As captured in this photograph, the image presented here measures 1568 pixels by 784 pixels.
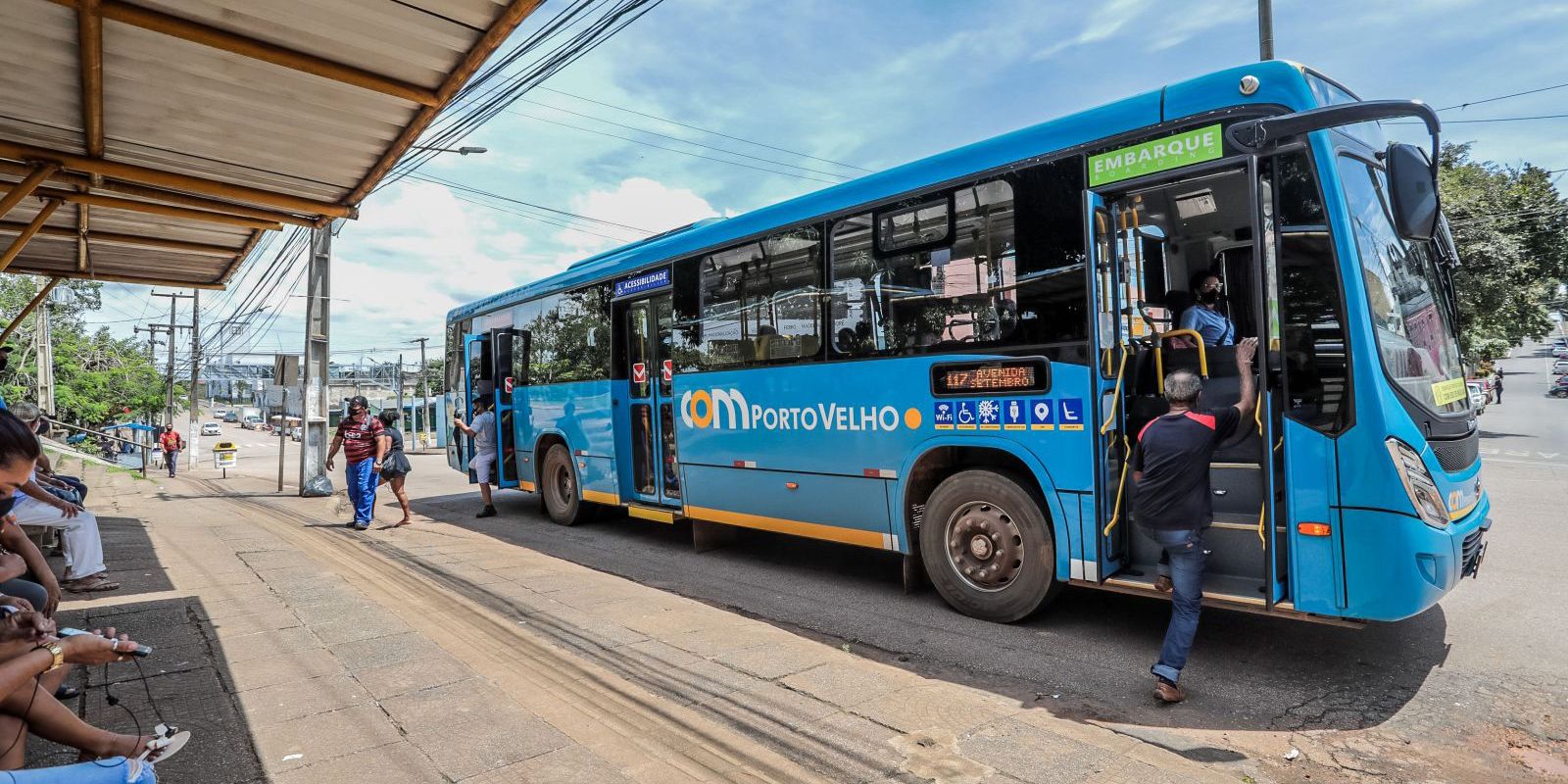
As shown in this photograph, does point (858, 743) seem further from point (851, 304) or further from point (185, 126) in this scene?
point (185, 126)

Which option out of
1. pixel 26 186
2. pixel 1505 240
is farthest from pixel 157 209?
pixel 1505 240

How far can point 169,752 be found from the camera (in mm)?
2889

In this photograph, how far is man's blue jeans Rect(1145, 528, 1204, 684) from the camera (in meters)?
3.92

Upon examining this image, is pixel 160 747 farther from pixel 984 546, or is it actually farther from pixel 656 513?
pixel 656 513

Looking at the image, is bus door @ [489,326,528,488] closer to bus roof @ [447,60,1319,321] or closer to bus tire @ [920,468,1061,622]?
bus roof @ [447,60,1319,321]

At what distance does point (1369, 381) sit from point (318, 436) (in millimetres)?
16536

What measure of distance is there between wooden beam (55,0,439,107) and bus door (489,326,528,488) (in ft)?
20.1

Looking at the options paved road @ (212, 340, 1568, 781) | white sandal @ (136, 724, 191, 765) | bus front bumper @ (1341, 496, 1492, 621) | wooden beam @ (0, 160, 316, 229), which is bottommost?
paved road @ (212, 340, 1568, 781)

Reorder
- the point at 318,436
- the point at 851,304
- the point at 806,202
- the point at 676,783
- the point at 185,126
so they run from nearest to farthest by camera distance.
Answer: the point at 676,783 < the point at 185,126 < the point at 851,304 < the point at 806,202 < the point at 318,436

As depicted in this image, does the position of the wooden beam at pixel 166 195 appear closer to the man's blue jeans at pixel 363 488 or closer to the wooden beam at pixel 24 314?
the wooden beam at pixel 24 314

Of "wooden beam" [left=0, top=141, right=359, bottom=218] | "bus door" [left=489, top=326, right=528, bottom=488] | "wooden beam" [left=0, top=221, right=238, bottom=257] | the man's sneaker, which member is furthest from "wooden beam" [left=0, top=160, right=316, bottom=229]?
the man's sneaker

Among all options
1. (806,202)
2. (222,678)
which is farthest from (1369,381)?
(222,678)

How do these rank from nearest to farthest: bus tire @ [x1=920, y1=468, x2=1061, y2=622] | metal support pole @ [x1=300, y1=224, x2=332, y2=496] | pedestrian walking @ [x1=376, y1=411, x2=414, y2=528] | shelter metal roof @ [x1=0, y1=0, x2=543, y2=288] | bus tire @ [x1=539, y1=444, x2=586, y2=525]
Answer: shelter metal roof @ [x1=0, y1=0, x2=543, y2=288] → bus tire @ [x1=920, y1=468, x2=1061, y2=622] → bus tire @ [x1=539, y1=444, x2=586, y2=525] → pedestrian walking @ [x1=376, y1=411, x2=414, y2=528] → metal support pole @ [x1=300, y1=224, x2=332, y2=496]

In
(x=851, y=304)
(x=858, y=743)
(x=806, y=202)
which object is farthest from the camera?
(x=806, y=202)
